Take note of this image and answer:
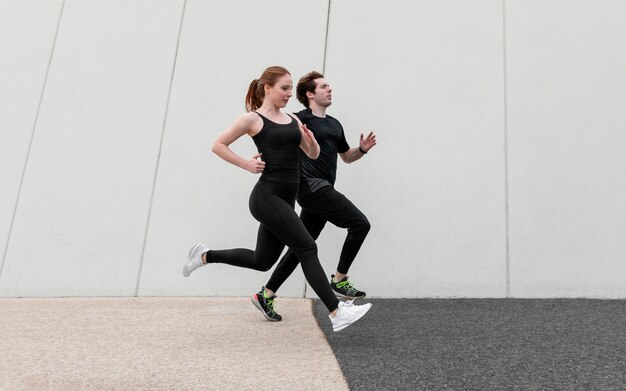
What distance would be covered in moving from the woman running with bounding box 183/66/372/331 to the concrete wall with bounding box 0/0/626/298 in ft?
4.96

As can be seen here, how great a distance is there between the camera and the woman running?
8.23 feet

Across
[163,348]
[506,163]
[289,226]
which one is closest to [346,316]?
[289,226]

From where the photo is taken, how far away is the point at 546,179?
4.16m

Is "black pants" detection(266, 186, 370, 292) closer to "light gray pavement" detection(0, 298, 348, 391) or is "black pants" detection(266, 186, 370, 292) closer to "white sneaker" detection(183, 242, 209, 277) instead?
"light gray pavement" detection(0, 298, 348, 391)

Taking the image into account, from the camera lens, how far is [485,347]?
2375 millimetres

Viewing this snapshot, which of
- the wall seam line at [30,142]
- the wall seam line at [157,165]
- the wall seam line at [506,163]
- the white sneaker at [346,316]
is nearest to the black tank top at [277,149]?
the white sneaker at [346,316]

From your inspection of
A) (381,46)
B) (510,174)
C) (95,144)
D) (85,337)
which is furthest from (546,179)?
(95,144)

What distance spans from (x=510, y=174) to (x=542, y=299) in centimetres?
104

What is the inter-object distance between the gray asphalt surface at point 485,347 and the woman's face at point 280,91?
1316 mm

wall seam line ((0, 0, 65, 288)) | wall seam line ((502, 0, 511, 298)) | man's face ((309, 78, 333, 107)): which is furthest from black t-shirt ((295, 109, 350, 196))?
wall seam line ((0, 0, 65, 288))

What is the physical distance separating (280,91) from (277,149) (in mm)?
323

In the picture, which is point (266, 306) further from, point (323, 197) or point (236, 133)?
point (236, 133)

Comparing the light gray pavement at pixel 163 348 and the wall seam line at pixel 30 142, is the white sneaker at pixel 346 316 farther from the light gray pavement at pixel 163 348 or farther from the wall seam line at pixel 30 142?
the wall seam line at pixel 30 142

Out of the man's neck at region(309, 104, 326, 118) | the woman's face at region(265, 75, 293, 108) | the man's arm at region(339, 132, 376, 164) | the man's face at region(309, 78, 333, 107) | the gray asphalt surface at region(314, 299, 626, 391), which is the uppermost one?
the man's face at region(309, 78, 333, 107)
